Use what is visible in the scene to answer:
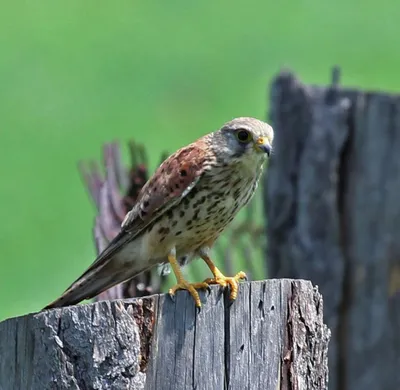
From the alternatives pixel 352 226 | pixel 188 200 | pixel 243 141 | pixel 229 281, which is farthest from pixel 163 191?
pixel 352 226

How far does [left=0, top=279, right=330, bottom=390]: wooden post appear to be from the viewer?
4594 millimetres

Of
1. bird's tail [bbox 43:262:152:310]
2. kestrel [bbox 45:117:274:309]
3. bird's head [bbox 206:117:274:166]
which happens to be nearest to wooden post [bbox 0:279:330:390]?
bird's tail [bbox 43:262:152:310]

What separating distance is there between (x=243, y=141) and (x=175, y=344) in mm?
1702

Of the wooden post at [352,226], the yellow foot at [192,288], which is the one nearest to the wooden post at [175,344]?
the yellow foot at [192,288]

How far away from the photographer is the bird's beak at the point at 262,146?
602 cm

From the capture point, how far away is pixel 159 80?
14.2 metres

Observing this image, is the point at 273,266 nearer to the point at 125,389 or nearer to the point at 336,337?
the point at 336,337

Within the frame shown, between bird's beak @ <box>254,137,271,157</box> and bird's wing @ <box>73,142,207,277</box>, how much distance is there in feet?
0.87

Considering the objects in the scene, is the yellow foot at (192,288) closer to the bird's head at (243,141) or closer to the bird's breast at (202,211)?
the bird's breast at (202,211)

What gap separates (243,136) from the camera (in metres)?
6.15

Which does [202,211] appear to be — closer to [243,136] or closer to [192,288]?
[243,136]

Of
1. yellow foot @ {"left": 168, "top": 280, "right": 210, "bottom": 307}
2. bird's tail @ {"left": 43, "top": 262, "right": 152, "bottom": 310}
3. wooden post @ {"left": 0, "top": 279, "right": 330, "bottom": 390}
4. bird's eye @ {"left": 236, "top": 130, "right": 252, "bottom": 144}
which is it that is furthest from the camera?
bird's eye @ {"left": 236, "top": 130, "right": 252, "bottom": 144}

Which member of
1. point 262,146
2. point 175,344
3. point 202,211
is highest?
point 262,146

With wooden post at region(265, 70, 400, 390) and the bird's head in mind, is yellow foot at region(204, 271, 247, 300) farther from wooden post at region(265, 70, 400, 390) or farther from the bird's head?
wooden post at region(265, 70, 400, 390)
